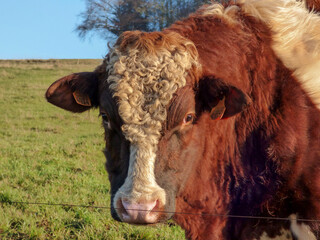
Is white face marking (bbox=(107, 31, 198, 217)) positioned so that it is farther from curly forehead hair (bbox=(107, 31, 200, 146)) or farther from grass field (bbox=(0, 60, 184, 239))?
grass field (bbox=(0, 60, 184, 239))

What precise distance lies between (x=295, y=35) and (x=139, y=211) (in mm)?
1921

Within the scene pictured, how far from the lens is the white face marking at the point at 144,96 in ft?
9.12

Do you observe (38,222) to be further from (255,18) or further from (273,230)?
(255,18)

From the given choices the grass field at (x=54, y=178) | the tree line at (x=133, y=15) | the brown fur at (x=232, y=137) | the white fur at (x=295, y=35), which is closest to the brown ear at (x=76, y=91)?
the brown fur at (x=232, y=137)

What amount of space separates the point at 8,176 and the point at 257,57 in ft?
17.5

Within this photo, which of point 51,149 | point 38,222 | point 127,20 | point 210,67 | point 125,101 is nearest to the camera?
point 125,101

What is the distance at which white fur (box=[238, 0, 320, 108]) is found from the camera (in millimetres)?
3346

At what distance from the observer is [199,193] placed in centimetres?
326

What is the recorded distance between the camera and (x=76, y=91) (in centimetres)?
343

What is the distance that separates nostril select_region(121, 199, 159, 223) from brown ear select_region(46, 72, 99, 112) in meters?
1.02

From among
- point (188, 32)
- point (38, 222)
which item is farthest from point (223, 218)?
point (38, 222)

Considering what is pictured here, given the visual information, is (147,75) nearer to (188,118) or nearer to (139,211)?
(188,118)

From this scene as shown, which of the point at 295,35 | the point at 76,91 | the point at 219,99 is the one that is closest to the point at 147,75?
the point at 219,99

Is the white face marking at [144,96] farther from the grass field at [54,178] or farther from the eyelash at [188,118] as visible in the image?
the grass field at [54,178]
